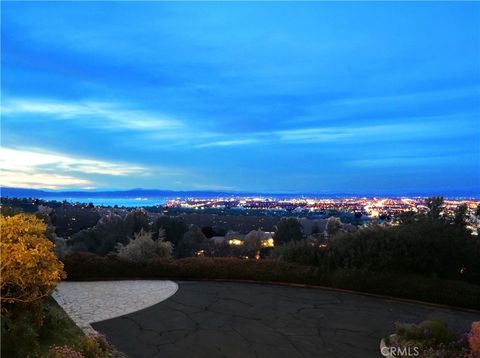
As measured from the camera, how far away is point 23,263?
496 cm

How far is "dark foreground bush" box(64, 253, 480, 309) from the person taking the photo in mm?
10367

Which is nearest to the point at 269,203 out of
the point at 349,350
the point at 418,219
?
the point at 418,219

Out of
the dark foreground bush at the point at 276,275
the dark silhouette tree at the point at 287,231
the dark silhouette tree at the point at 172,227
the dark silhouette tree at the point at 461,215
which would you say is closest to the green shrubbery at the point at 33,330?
the dark foreground bush at the point at 276,275

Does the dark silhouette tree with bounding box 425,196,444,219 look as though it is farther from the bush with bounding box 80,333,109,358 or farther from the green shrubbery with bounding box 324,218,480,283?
the bush with bounding box 80,333,109,358

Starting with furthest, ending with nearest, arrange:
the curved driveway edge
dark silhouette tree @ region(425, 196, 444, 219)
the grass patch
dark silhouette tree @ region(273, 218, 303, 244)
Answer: dark silhouette tree @ region(273, 218, 303, 244) < dark silhouette tree @ region(425, 196, 444, 219) < the curved driveway edge < the grass patch

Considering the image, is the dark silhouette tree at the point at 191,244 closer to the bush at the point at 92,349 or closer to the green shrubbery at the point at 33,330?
the green shrubbery at the point at 33,330

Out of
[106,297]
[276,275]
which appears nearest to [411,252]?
[276,275]

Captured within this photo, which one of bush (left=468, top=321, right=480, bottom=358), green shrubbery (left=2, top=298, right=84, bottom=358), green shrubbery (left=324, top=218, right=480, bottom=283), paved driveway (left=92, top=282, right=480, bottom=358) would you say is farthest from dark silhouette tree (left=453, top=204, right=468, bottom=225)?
green shrubbery (left=2, top=298, right=84, bottom=358)

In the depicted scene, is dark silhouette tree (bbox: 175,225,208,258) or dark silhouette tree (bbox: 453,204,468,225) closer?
dark silhouette tree (bbox: 453,204,468,225)

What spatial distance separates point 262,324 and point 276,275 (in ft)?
14.2

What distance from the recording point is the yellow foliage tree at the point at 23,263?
4855 mm

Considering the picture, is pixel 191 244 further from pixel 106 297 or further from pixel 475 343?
pixel 475 343

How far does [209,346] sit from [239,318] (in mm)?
1730

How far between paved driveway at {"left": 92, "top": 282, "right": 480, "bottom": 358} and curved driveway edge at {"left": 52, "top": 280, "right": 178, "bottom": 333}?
1.17 ft
